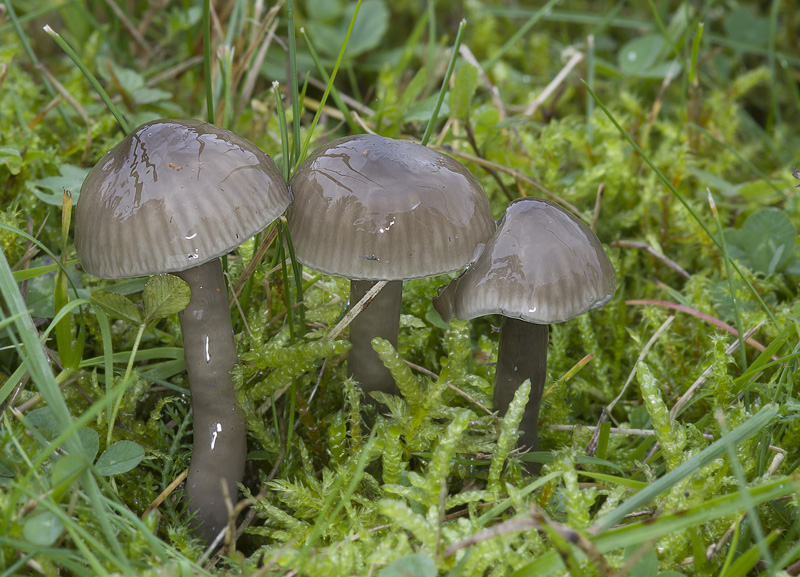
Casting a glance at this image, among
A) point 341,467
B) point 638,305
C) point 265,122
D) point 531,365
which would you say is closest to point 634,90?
point 638,305

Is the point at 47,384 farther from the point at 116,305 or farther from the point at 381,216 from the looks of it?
the point at 381,216

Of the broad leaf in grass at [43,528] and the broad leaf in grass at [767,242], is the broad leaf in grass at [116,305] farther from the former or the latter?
the broad leaf in grass at [767,242]

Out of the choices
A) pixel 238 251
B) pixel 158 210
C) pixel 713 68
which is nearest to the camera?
pixel 158 210

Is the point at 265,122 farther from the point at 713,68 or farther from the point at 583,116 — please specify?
the point at 713,68

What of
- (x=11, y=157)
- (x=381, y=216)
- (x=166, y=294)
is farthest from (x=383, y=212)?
(x=11, y=157)

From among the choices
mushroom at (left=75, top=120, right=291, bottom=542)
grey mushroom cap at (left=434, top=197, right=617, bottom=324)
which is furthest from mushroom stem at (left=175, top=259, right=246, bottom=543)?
grey mushroom cap at (left=434, top=197, right=617, bottom=324)

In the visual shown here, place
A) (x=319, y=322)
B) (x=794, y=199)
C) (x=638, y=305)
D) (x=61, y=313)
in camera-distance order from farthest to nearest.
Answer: (x=794, y=199), (x=638, y=305), (x=319, y=322), (x=61, y=313)
